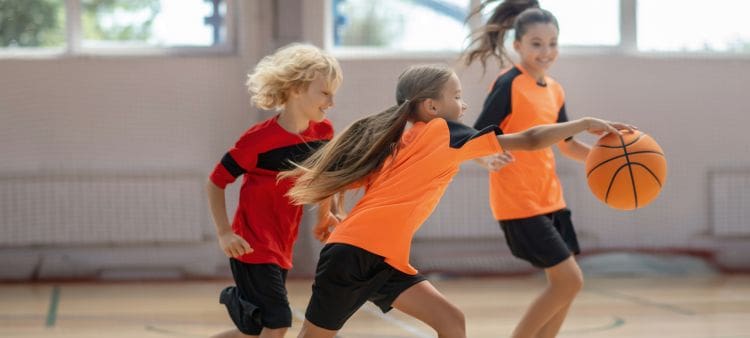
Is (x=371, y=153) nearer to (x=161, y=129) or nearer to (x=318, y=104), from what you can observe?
(x=318, y=104)

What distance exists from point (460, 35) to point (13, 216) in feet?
11.9

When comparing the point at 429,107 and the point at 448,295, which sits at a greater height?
the point at 429,107

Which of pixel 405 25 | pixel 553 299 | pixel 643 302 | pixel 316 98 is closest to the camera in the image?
pixel 316 98

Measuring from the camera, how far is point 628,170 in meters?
3.36

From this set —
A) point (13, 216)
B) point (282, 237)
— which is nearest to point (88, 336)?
point (282, 237)

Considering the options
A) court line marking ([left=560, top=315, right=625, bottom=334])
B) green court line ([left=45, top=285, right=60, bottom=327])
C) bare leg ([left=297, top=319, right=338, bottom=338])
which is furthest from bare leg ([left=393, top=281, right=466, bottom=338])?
green court line ([left=45, top=285, right=60, bottom=327])

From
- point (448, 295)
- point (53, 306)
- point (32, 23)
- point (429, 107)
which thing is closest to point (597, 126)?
point (429, 107)

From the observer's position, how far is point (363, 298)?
2945mm

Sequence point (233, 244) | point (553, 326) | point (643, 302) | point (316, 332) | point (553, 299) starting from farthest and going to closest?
1. point (643, 302)
2. point (553, 326)
3. point (553, 299)
4. point (233, 244)
5. point (316, 332)

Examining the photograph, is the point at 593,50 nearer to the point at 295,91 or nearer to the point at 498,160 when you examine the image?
the point at 498,160

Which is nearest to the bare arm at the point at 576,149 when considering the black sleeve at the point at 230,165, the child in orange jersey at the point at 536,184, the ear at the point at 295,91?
the child in orange jersey at the point at 536,184

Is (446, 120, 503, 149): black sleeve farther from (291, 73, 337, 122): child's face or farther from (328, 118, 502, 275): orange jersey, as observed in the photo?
(291, 73, 337, 122): child's face

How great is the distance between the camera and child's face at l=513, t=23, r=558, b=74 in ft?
13.4

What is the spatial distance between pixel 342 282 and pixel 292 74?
91cm
